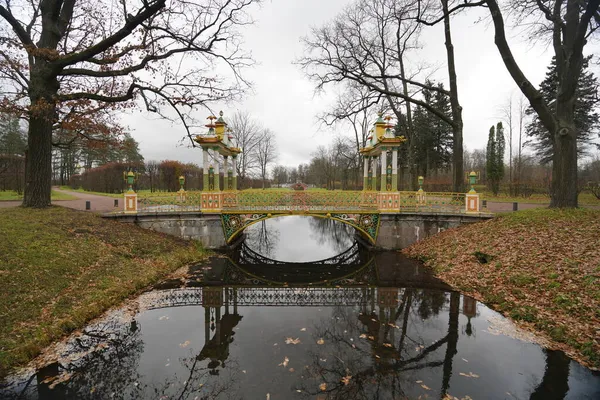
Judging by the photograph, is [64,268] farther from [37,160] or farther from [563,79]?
[563,79]

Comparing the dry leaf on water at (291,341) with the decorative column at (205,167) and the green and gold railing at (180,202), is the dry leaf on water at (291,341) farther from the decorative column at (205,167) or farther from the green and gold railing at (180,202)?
the decorative column at (205,167)

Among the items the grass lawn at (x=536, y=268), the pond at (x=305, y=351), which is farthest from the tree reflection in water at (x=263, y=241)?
the grass lawn at (x=536, y=268)

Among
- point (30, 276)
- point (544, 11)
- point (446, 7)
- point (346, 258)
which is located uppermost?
point (446, 7)

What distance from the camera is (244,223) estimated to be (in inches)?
504

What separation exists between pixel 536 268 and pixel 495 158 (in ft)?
97.3

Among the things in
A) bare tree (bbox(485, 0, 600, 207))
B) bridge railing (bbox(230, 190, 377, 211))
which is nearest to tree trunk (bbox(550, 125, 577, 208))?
bare tree (bbox(485, 0, 600, 207))

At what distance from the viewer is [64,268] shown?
709 cm

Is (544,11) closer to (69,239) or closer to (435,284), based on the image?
(435,284)

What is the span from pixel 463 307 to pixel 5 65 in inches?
731

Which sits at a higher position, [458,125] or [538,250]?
[458,125]

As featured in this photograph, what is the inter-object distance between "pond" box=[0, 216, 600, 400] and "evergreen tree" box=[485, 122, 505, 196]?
2824cm

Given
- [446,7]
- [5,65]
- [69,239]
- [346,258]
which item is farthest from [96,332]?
[446,7]

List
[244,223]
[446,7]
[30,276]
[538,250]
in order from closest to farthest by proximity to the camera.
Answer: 1. [30,276]
2. [538,250]
3. [244,223]
4. [446,7]

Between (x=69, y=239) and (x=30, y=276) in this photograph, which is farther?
(x=69, y=239)
